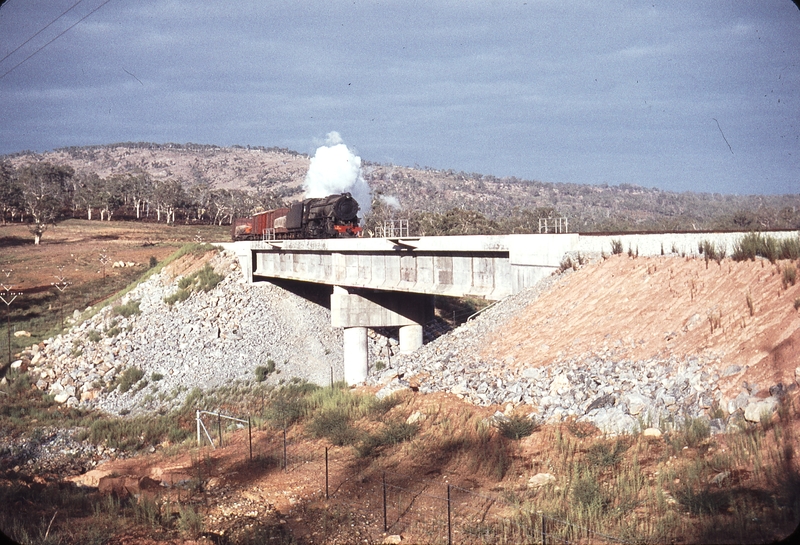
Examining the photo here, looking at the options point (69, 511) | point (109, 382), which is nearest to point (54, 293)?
point (109, 382)

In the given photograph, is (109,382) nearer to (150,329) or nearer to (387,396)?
(150,329)

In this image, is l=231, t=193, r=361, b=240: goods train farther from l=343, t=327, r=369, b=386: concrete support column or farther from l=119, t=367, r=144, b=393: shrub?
l=119, t=367, r=144, b=393: shrub

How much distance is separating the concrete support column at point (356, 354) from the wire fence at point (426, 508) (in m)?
15.8

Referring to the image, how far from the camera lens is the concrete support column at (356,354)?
2903cm

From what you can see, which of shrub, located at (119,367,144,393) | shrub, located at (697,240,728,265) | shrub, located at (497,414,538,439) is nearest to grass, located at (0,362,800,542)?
shrub, located at (497,414,538,439)

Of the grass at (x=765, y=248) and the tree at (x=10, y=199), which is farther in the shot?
the tree at (x=10, y=199)

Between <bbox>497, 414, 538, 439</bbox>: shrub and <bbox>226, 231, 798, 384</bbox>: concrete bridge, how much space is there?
5.66 m

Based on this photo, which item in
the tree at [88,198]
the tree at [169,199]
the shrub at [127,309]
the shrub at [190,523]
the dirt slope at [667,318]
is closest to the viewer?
the shrub at [190,523]

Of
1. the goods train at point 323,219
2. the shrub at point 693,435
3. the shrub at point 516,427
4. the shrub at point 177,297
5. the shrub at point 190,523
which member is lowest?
the shrub at point 190,523

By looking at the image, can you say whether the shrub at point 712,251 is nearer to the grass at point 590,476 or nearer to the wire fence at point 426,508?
the grass at point 590,476

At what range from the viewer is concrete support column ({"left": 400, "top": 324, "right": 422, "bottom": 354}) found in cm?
2936

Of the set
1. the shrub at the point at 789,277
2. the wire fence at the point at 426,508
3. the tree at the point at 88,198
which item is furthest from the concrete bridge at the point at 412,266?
the tree at the point at 88,198

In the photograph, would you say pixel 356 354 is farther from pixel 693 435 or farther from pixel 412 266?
pixel 693 435

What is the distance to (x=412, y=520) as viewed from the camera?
30.7ft
